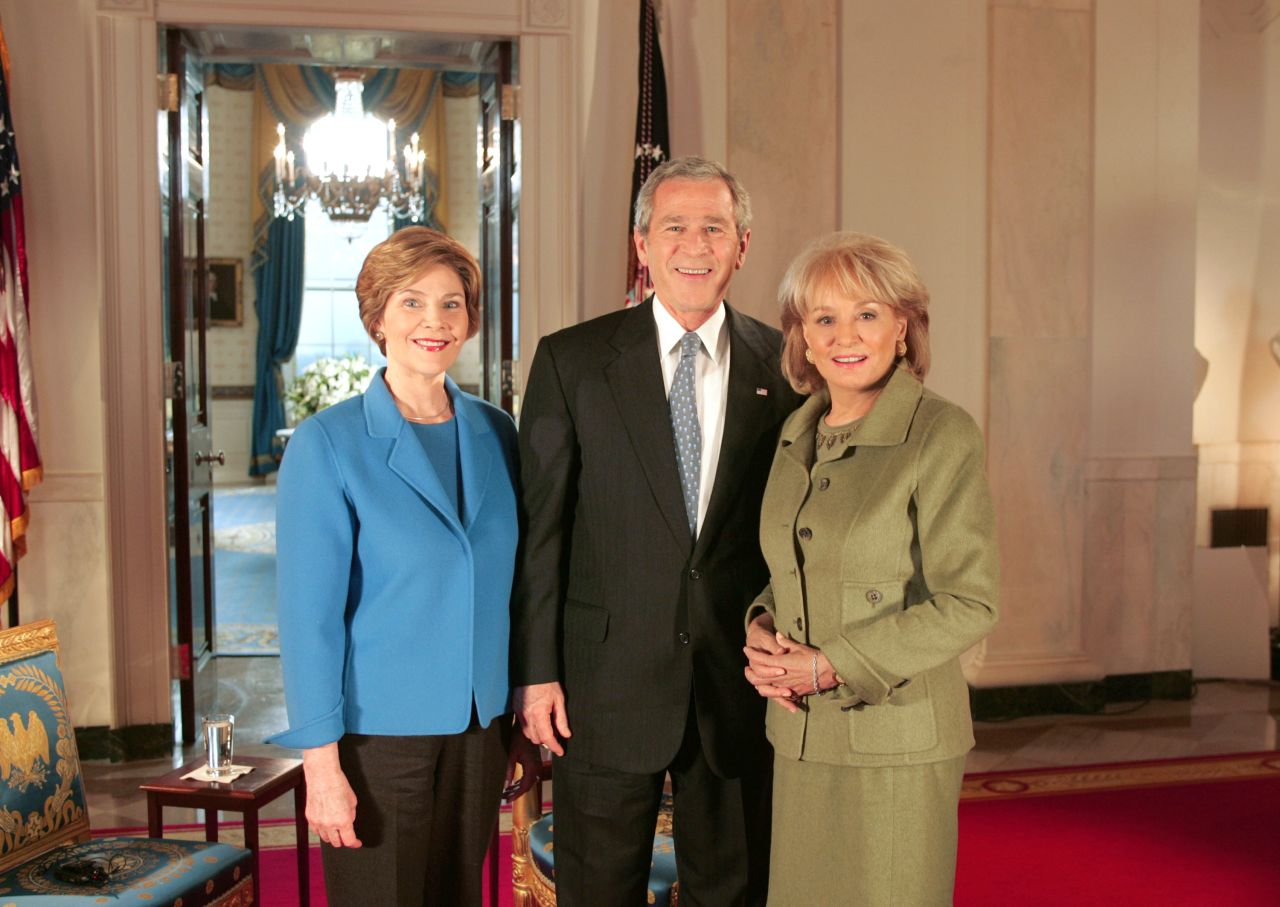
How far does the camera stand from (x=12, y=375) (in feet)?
14.9

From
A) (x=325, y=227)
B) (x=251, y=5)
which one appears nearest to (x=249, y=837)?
(x=251, y=5)

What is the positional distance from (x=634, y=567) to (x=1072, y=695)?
402cm

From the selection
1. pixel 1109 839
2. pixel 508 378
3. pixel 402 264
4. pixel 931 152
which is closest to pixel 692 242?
pixel 402 264

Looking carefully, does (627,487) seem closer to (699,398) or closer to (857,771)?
(699,398)

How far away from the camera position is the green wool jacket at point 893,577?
1908mm

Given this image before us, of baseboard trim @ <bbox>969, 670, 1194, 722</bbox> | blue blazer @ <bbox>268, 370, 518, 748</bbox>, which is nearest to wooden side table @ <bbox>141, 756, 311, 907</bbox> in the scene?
blue blazer @ <bbox>268, 370, 518, 748</bbox>

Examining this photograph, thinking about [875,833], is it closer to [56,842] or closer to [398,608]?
[398,608]

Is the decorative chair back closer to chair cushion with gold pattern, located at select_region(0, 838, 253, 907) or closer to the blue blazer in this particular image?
chair cushion with gold pattern, located at select_region(0, 838, 253, 907)

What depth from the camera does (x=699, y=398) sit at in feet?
7.73

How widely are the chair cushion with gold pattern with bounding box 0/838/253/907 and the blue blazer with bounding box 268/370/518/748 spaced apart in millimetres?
744

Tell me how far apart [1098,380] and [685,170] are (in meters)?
3.98

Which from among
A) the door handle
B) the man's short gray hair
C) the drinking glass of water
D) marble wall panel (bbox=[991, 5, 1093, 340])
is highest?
marble wall panel (bbox=[991, 5, 1093, 340])

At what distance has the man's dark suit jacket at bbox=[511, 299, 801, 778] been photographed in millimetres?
2258

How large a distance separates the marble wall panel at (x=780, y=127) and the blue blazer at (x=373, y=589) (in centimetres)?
329
